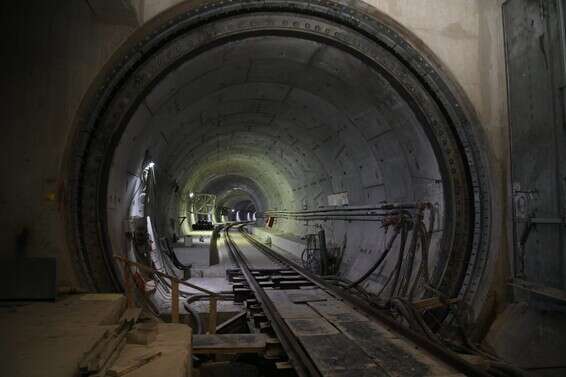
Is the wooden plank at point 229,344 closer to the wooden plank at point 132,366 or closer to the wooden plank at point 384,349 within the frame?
the wooden plank at point 384,349

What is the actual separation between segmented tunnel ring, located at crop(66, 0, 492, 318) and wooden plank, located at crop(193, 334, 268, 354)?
51.5 inches

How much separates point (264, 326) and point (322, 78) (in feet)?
14.9

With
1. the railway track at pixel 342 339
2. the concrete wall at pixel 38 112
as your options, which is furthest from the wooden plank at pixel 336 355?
the concrete wall at pixel 38 112

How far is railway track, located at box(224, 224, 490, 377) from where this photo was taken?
4012mm

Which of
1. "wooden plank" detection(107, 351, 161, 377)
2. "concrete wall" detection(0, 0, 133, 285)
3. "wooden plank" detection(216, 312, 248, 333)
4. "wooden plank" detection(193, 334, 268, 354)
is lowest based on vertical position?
"wooden plank" detection(216, 312, 248, 333)

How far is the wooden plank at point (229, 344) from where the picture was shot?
4.62m

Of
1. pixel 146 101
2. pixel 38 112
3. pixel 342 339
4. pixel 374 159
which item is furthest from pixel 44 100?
pixel 374 159

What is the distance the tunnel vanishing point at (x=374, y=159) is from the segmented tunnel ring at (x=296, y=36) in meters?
0.02

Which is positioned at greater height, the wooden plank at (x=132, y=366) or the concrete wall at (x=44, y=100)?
the concrete wall at (x=44, y=100)

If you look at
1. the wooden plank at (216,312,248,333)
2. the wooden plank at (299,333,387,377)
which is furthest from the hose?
the wooden plank at (299,333,387,377)

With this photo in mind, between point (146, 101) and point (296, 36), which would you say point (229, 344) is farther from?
point (296, 36)

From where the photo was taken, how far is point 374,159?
27.9 ft

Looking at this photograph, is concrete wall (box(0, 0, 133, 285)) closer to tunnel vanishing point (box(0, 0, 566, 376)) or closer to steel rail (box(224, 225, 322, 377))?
tunnel vanishing point (box(0, 0, 566, 376))

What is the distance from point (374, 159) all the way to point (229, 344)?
511 centimetres
